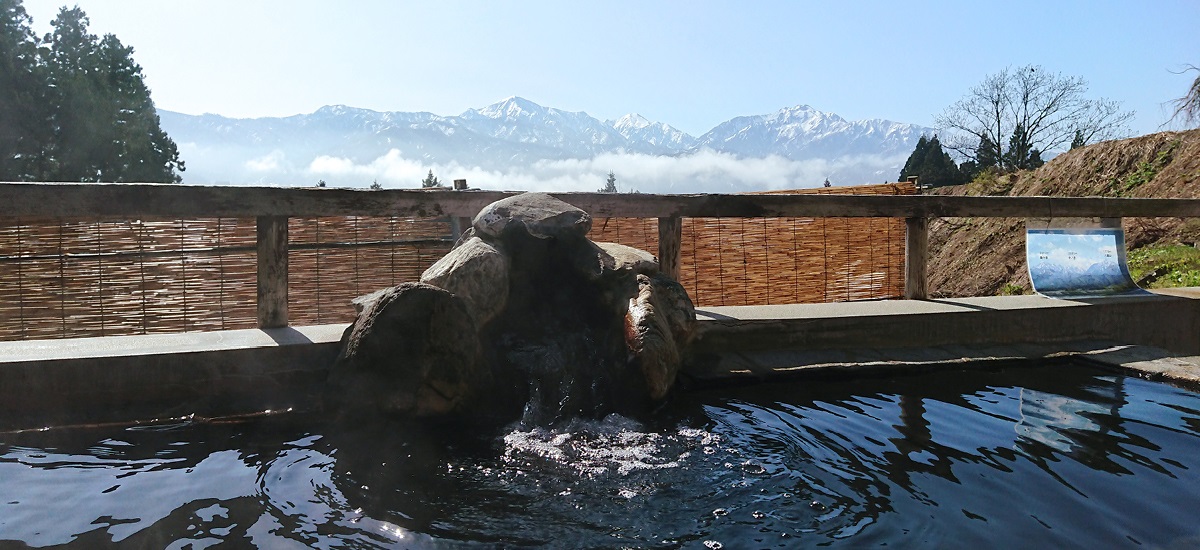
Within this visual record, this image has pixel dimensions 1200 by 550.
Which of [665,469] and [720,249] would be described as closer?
[665,469]

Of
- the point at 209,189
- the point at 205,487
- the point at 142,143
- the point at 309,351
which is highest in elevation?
the point at 142,143

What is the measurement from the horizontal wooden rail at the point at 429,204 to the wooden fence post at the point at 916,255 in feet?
0.47

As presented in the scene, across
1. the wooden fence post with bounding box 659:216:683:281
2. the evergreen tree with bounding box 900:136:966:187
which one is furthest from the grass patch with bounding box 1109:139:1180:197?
the evergreen tree with bounding box 900:136:966:187

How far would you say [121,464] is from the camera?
323 centimetres

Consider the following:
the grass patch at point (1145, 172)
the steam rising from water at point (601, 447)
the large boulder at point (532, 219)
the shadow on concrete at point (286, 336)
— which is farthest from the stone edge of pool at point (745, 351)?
the grass patch at point (1145, 172)

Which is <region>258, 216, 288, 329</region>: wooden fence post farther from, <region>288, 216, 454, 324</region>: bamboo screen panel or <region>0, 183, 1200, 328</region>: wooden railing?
<region>288, 216, 454, 324</region>: bamboo screen panel

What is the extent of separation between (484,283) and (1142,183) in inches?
600

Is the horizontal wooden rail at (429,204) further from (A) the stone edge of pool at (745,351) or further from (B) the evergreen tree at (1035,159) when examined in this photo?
(B) the evergreen tree at (1035,159)

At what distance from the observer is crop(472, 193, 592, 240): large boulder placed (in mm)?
4473

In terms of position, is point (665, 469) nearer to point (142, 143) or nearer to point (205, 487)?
point (205, 487)

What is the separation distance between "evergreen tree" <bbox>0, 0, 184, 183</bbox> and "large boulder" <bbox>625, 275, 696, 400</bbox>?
3191cm

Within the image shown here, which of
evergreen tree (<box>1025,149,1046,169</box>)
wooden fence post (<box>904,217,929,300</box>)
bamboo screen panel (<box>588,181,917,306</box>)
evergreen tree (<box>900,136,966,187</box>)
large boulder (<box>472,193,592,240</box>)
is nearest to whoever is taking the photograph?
large boulder (<box>472,193,592,240</box>)

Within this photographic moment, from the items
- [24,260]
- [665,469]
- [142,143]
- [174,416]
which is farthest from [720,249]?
[142,143]

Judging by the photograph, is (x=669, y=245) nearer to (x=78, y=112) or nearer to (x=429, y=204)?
(x=429, y=204)
